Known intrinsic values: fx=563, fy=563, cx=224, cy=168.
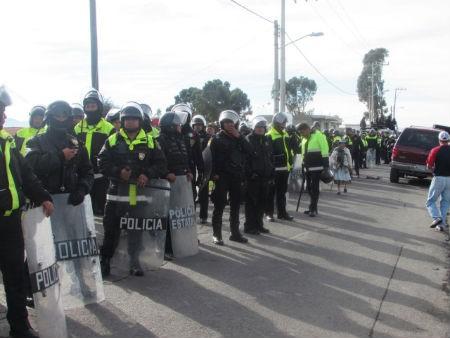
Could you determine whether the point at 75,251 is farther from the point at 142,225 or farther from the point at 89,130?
the point at 89,130

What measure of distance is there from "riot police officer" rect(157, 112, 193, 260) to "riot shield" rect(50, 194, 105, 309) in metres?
2.18

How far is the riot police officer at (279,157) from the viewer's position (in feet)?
34.1

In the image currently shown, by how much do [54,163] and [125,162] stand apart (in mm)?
1147

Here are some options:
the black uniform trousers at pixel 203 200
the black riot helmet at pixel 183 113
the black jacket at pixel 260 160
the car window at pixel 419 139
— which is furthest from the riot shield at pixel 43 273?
the car window at pixel 419 139

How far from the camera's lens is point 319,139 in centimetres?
1160

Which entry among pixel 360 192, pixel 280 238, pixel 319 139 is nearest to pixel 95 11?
pixel 319 139

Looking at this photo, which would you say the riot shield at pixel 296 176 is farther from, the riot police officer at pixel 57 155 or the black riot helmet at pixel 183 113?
the riot police officer at pixel 57 155

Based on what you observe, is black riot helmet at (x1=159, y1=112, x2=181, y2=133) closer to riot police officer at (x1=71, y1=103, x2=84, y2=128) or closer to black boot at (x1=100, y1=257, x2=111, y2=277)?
riot police officer at (x1=71, y1=103, x2=84, y2=128)

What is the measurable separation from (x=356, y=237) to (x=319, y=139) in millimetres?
2784

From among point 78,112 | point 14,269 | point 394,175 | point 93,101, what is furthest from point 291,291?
point 394,175

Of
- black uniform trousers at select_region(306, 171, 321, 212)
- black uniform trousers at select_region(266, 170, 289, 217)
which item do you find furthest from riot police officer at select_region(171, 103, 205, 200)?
black uniform trousers at select_region(306, 171, 321, 212)

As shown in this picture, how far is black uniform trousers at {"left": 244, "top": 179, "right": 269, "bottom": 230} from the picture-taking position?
930 centimetres

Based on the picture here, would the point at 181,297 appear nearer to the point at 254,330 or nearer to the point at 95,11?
the point at 254,330

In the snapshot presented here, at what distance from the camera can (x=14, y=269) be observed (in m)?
4.41
